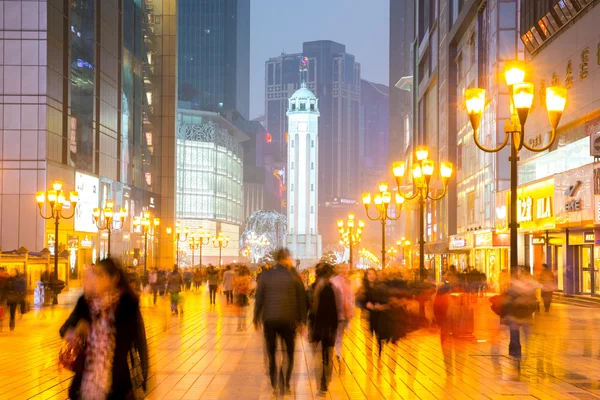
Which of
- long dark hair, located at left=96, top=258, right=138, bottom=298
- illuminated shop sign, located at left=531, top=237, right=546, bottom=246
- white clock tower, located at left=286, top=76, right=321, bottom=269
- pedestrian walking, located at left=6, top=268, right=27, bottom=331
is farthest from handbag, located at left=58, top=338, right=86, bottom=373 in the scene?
white clock tower, located at left=286, top=76, right=321, bottom=269

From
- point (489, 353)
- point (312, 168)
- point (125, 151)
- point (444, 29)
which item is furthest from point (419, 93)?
point (489, 353)

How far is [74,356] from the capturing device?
24.2 feet

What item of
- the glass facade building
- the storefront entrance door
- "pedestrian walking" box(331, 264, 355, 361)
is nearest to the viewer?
"pedestrian walking" box(331, 264, 355, 361)

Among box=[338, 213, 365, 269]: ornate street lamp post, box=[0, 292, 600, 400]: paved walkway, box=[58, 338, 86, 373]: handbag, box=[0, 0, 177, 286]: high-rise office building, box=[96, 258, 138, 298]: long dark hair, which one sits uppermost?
box=[0, 0, 177, 286]: high-rise office building

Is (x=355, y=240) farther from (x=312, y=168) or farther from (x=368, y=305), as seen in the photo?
(x=312, y=168)

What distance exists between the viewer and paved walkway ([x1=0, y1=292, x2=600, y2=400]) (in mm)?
12867

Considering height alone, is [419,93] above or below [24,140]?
above

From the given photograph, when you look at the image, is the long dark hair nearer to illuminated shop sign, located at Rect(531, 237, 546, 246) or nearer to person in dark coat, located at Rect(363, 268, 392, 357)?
person in dark coat, located at Rect(363, 268, 392, 357)

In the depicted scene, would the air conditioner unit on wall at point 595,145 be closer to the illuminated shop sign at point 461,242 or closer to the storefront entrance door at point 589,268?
the storefront entrance door at point 589,268

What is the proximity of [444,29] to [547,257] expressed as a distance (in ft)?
108

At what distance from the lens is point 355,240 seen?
79.2 metres

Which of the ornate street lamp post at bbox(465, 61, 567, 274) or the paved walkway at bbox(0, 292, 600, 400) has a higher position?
the ornate street lamp post at bbox(465, 61, 567, 274)

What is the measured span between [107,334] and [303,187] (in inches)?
5989

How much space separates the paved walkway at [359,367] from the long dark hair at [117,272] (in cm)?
516
